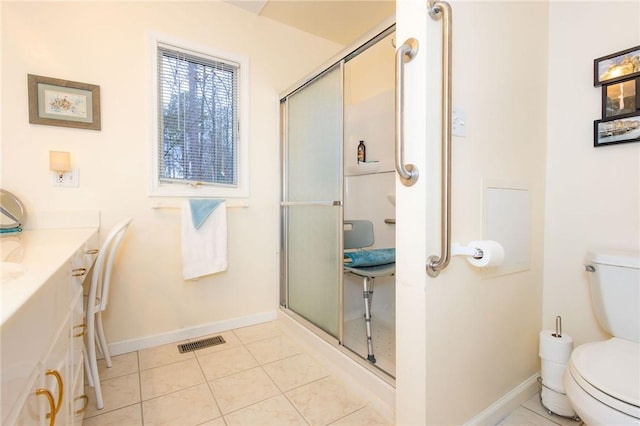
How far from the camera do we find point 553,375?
1.41 meters

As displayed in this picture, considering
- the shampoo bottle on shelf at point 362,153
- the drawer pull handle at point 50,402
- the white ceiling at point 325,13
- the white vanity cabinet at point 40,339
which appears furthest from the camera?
the shampoo bottle on shelf at point 362,153

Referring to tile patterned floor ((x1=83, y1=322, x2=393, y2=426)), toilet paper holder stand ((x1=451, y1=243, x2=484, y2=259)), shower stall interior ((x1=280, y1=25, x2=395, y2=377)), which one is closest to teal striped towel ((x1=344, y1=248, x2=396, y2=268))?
shower stall interior ((x1=280, y1=25, x2=395, y2=377))

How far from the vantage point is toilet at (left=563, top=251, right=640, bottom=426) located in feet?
2.95

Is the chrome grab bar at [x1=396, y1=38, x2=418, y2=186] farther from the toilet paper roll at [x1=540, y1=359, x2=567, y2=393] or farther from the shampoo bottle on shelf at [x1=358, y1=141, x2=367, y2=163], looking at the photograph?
the shampoo bottle on shelf at [x1=358, y1=141, x2=367, y2=163]

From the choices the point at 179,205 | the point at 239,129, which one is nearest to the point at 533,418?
the point at 179,205

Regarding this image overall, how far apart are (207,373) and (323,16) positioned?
2.72 m

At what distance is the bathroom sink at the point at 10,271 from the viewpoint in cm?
60

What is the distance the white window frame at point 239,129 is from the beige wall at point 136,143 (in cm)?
4

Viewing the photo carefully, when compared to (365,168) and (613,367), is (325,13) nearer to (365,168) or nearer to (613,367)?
(365,168)

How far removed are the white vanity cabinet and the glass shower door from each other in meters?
1.28

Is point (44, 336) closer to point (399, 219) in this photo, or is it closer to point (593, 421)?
point (399, 219)

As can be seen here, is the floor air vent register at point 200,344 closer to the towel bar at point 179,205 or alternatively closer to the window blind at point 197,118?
the towel bar at point 179,205

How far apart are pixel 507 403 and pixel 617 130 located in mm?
1352

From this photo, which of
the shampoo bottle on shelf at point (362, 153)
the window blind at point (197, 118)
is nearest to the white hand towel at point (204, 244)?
the window blind at point (197, 118)
